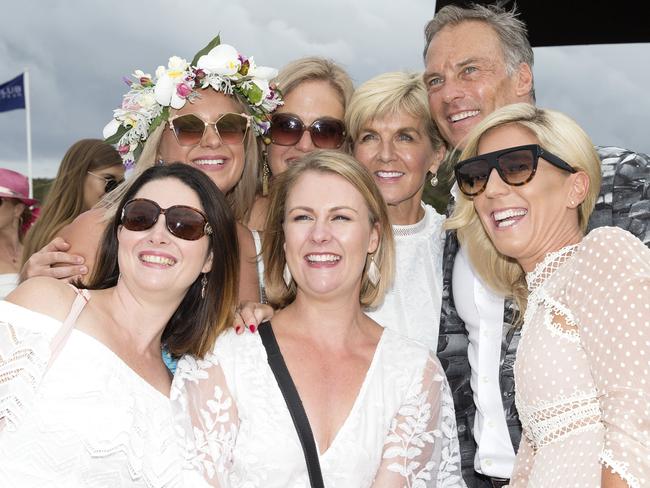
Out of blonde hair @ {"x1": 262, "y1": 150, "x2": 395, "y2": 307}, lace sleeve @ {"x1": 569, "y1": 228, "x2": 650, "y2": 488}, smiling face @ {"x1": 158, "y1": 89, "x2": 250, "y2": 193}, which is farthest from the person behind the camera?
smiling face @ {"x1": 158, "y1": 89, "x2": 250, "y2": 193}

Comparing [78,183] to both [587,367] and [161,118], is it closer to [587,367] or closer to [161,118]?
[161,118]

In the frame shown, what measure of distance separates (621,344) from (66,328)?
2.14 meters

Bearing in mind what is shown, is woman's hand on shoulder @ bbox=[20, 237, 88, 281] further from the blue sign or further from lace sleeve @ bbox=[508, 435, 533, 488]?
the blue sign

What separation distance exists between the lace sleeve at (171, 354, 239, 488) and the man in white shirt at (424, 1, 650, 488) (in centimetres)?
154

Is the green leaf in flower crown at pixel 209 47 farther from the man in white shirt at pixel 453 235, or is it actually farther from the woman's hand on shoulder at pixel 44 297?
the woman's hand on shoulder at pixel 44 297

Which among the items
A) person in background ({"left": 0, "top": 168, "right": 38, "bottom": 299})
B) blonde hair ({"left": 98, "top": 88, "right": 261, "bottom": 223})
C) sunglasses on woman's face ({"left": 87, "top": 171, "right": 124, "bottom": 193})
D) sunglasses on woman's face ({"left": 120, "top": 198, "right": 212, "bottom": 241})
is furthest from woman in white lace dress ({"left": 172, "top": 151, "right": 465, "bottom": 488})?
person in background ({"left": 0, "top": 168, "right": 38, "bottom": 299})

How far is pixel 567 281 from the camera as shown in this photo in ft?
8.89

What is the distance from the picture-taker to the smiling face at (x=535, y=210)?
3266mm

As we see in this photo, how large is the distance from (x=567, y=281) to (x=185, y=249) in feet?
5.70

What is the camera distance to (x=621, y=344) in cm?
230

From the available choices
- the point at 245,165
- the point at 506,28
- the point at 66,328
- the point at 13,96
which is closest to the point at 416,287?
the point at 245,165

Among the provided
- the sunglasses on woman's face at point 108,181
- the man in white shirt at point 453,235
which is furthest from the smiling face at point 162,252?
the sunglasses on woman's face at point 108,181

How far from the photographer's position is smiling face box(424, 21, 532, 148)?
4.85 metres

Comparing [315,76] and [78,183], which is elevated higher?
[315,76]
